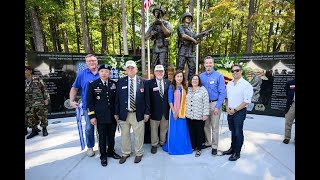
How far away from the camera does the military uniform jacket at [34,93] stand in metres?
5.58

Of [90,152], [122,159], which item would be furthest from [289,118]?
[90,152]

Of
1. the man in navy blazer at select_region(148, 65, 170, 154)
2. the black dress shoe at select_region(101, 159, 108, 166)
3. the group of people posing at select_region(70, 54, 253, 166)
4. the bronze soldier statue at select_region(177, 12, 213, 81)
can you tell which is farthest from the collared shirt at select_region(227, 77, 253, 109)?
the black dress shoe at select_region(101, 159, 108, 166)

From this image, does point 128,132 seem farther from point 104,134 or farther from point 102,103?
point 102,103

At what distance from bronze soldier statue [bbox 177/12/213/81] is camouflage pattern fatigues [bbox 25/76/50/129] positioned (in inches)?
136

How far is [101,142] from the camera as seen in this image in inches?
157

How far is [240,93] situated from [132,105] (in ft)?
5.93

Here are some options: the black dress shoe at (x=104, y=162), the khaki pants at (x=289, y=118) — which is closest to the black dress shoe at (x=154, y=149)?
the black dress shoe at (x=104, y=162)

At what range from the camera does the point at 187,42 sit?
5430 millimetres

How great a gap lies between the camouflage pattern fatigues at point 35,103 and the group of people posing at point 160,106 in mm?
1945

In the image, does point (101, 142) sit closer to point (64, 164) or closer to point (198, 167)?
point (64, 164)

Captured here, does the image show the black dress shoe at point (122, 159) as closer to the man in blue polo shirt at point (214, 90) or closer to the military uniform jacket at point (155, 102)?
the military uniform jacket at point (155, 102)

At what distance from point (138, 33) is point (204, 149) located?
18518 mm

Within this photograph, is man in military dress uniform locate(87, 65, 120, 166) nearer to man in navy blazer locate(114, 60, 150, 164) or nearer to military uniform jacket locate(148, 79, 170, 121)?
man in navy blazer locate(114, 60, 150, 164)
